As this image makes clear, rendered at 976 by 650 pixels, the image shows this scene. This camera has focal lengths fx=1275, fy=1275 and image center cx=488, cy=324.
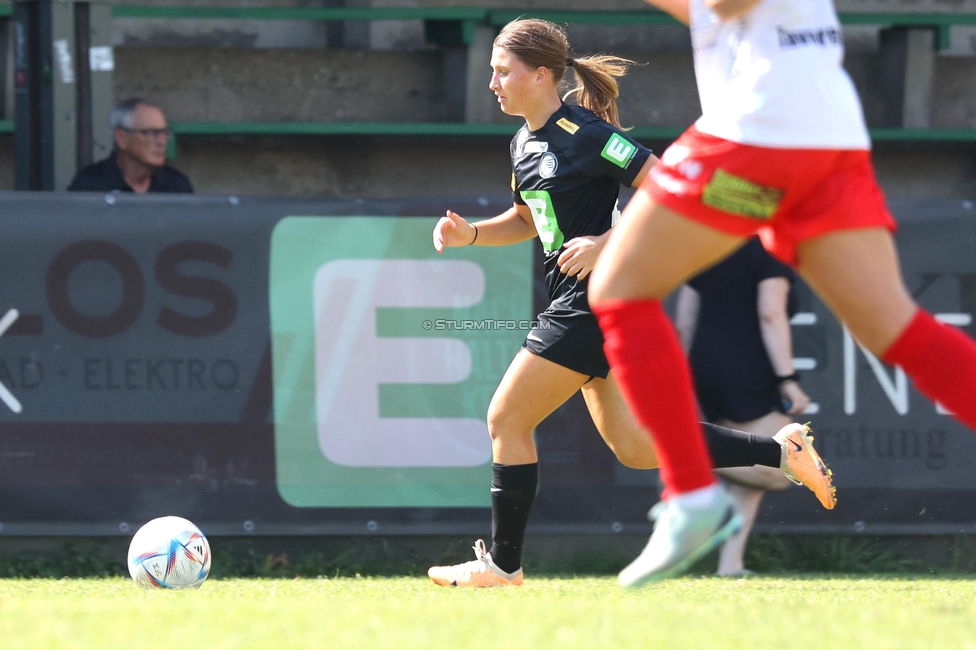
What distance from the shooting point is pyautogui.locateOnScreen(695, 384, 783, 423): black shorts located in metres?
5.83

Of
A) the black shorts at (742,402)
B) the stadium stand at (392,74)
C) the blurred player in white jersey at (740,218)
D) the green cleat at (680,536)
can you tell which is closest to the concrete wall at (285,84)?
the stadium stand at (392,74)

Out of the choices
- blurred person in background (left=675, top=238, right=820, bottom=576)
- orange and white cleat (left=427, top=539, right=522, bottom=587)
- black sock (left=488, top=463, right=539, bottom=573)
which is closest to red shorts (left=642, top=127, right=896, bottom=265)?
black sock (left=488, top=463, right=539, bottom=573)

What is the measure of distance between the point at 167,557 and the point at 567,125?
6.58 feet

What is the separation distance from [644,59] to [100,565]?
5730mm

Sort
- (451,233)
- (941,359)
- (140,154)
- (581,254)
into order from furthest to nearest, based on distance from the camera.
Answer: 1. (140,154)
2. (451,233)
3. (581,254)
4. (941,359)

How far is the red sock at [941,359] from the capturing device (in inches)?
119

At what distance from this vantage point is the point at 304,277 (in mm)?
5867

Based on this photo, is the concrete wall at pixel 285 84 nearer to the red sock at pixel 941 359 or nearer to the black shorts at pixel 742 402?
the black shorts at pixel 742 402

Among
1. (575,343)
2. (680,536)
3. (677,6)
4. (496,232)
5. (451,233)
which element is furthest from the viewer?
(496,232)

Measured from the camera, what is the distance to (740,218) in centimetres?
283

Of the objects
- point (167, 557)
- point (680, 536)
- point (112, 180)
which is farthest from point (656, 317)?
point (112, 180)

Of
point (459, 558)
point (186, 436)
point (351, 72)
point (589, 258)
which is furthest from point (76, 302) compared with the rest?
point (351, 72)

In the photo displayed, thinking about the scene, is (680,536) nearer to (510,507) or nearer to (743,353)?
(510,507)

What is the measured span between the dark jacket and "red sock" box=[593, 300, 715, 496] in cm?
416
